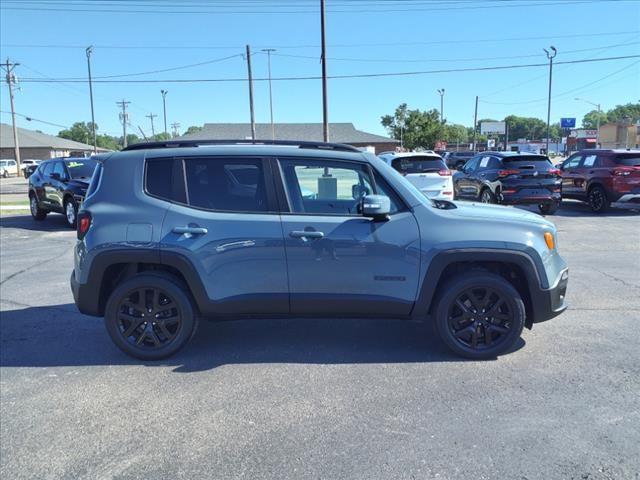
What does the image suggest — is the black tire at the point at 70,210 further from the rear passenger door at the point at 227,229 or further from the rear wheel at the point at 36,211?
the rear passenger door at the point at 227,229

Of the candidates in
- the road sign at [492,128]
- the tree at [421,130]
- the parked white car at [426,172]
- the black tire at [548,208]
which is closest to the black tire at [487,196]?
the black tire at [548,208]

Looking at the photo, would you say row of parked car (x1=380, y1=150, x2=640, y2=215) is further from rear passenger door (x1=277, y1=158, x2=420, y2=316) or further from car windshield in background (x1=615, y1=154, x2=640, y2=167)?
rear passenger door (x1=277, y1=158, x2=420, y2=316)

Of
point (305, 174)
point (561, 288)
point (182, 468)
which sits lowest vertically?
point (182, 468)

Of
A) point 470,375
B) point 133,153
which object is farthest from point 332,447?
point 133,153

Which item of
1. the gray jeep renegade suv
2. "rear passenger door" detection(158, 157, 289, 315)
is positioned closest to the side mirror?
the gray jeep renegade suv

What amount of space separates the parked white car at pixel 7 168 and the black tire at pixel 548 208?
53966mm

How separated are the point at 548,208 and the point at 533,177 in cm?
135

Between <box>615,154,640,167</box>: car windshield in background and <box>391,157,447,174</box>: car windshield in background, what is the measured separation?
511 centimetres

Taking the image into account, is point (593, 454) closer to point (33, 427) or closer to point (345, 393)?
point (345, 393)

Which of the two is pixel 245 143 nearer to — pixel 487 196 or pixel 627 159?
pixel 487 196

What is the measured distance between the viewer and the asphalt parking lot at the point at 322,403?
2.91m

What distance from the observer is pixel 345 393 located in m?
3.73

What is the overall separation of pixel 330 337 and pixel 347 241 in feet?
3.92

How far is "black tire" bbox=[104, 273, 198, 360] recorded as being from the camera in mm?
4285
